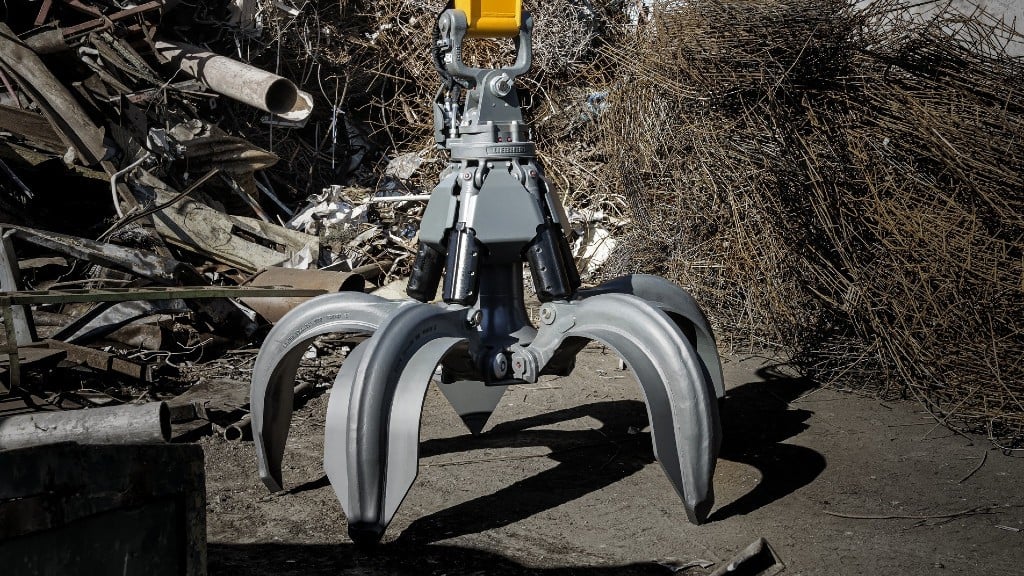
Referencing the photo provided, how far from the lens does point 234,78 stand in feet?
23.1

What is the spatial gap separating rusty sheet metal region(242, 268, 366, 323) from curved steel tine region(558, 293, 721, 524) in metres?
2.78

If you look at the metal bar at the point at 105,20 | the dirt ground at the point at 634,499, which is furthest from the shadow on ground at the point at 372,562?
the metal bar at the point at 105,20

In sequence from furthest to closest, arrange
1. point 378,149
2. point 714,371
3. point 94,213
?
point 378,149 → point 94,213 → point 714,371

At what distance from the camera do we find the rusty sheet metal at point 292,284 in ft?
18.9

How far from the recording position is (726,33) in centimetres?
478

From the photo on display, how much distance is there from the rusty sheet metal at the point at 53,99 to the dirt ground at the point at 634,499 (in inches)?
102

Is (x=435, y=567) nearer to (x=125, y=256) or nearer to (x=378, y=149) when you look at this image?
(x=125, y=256)

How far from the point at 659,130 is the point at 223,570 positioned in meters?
3.43

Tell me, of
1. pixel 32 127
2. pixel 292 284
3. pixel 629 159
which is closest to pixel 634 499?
pixel 629 159

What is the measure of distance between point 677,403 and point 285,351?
4.70 ft

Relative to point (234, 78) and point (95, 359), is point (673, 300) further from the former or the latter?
point (234, 78)

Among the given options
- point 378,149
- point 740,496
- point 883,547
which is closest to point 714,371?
point 740,496

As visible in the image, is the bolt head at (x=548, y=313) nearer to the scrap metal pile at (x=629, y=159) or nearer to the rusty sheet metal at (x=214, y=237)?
the scrap metal pile at (x=629, y=159)

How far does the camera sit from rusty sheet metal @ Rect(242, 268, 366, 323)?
5.77 metres
